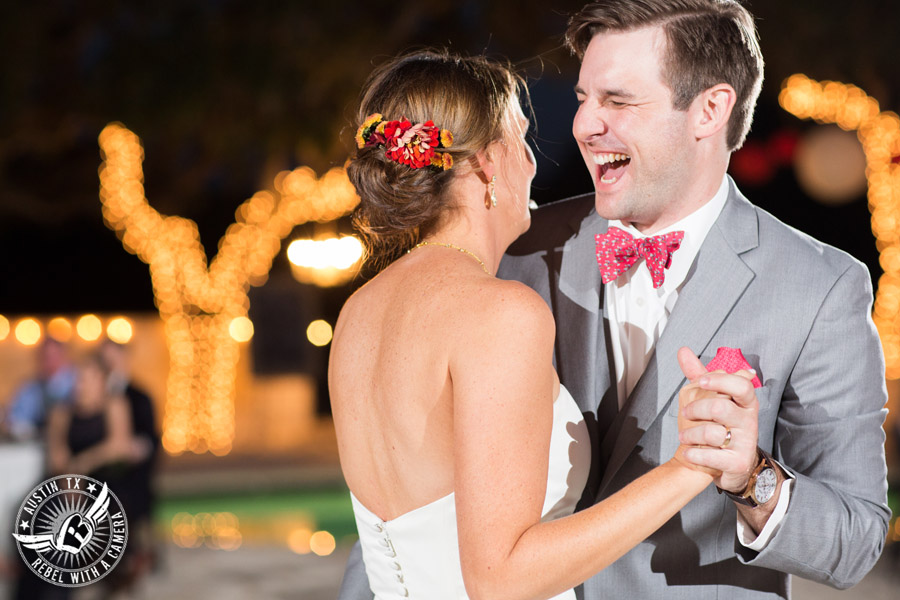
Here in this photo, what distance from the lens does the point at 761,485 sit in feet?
5.64

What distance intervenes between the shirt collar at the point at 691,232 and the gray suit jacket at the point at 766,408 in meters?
0.05

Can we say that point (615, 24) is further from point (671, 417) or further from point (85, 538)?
point (85, 538)

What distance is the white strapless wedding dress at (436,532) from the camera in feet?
6.05

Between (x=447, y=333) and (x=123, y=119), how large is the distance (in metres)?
10.9

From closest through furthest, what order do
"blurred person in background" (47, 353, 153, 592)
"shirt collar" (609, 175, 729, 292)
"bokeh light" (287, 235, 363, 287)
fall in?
"shirt collar" (609, 175, 729, 292) < "blurred person in background" (47, 353, 153, 592) < "bokeh light" (287, 235, 363, 287)

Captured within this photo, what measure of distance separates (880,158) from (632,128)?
33.8 ft

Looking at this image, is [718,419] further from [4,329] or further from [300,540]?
[4,329]

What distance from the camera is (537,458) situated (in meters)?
1.61

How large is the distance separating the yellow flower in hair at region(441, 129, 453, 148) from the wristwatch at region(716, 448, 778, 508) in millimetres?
813

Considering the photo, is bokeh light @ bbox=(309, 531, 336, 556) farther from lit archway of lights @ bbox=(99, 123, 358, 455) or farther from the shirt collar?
the shirt collar

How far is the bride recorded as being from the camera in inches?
62.4

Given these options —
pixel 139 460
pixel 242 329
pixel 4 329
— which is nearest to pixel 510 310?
pixel 139 460

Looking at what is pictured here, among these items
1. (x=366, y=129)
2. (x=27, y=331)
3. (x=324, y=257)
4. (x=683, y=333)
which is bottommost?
(x=683, y=333)

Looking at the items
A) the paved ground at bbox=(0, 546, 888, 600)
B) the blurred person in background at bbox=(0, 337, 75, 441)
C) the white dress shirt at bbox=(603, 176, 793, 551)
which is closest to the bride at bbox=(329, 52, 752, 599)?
the white dress shirt at bbox=(603, 176, 793, 551)
